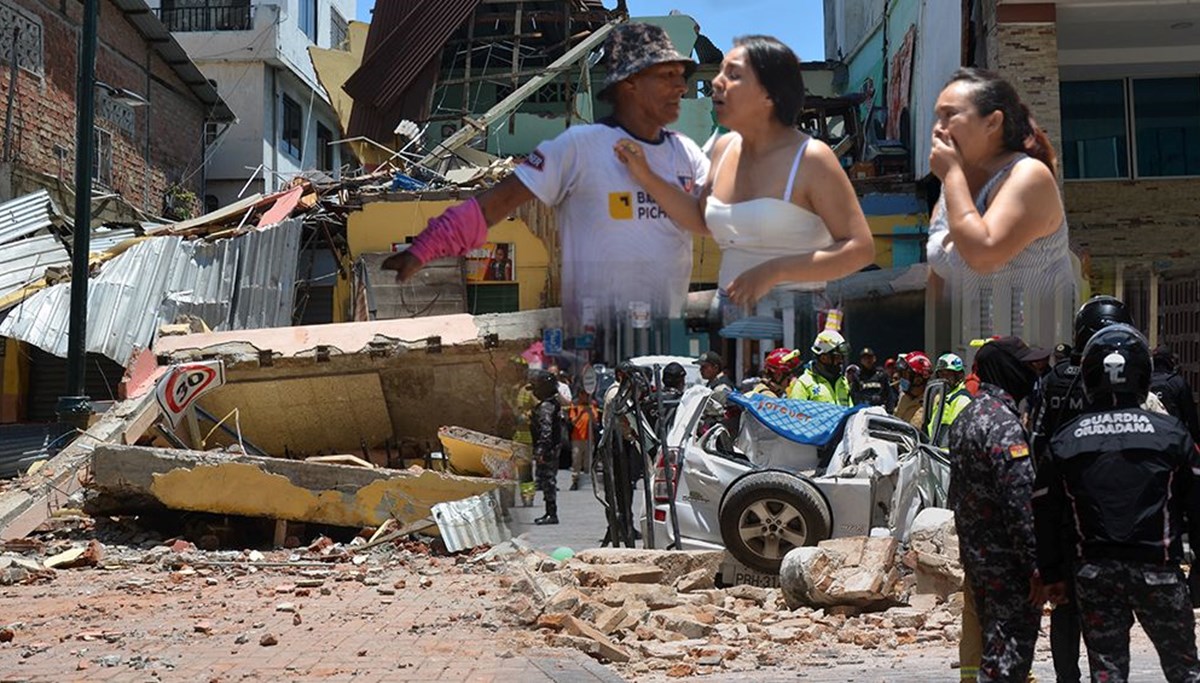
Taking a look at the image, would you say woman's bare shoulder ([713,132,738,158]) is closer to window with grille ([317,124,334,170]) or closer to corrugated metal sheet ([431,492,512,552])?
window with grille ([317,124,334,170])

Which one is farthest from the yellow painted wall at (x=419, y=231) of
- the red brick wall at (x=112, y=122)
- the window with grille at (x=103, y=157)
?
the window with grille at (x=103, y=157)

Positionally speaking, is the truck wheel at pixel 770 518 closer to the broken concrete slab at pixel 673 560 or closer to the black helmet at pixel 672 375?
the broken concrete slab at pixel 673 560

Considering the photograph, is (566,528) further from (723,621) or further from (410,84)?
(723,621)

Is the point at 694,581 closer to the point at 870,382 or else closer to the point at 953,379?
the point at 953,379

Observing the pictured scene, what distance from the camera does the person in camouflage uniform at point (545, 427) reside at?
8.71 feet

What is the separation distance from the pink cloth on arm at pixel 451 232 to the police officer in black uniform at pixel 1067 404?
49.8 inches

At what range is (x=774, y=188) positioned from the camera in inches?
91.9

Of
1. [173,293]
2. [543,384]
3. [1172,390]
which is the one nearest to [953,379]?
[543,384]

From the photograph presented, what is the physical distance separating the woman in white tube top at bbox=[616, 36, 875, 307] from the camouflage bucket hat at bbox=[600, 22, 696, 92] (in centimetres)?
9

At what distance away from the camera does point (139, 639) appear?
6.96 metres

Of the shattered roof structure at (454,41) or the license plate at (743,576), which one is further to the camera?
the license plate at (743,576)

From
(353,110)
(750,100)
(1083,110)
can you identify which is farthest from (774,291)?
(1083,110)

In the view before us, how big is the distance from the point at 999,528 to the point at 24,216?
46.4 ft

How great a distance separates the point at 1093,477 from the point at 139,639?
15.4 feet
